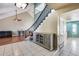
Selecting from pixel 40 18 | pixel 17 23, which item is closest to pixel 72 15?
pixel 40 18

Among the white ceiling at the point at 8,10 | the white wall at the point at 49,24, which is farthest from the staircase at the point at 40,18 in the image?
the white ceiling at the point at 8,10

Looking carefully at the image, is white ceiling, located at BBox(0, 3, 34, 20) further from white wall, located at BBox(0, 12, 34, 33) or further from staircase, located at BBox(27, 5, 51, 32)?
staircase, located at BBox(27, 5, 51, 32)

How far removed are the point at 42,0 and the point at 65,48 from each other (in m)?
1.16

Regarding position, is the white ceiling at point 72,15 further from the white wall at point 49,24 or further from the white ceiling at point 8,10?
the white ceiling at point 8,10

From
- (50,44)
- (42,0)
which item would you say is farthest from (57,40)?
(42,0)

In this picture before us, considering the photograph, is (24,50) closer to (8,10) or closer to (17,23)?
(17,23)

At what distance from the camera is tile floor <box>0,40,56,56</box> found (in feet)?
6.42

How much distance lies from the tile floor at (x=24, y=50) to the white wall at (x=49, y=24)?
346mm

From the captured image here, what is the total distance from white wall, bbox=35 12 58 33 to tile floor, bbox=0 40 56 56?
346 millimetres

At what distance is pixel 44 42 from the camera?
2.10 metres

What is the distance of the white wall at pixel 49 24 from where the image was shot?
2.06 m

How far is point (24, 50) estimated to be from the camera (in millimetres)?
2016

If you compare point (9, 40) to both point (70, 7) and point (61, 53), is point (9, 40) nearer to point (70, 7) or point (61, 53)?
point (61, 53)

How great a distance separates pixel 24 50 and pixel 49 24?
0.71 m
